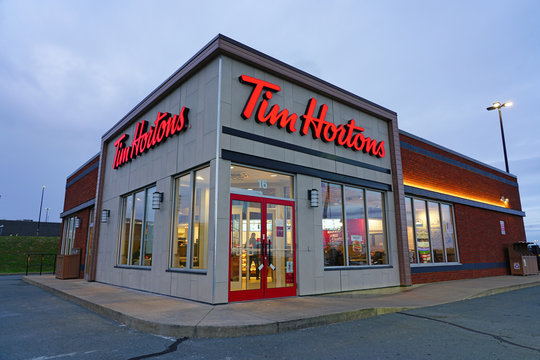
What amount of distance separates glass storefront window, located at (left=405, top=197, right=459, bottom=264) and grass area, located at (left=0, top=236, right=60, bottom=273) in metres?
26.1

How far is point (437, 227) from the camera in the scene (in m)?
14.7

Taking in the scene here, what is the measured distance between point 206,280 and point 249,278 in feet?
3.48

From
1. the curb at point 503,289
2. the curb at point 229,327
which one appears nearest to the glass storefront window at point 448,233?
the curb at point 503,289

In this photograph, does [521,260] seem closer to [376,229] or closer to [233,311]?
[376,229]

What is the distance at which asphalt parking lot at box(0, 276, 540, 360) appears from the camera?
472cm

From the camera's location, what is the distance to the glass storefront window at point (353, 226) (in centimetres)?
1055

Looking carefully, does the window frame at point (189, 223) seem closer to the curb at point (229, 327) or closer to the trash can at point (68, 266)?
the curb at point (229, 327)

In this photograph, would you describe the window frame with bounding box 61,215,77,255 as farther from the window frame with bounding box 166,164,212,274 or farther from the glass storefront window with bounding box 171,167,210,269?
the glass storefront window with bounding box 171,167,210,269

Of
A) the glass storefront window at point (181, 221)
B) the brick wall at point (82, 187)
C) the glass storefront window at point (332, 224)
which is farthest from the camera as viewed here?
the brick wall at point (82, 187)

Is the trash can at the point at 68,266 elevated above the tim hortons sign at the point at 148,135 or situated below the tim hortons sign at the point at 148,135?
below

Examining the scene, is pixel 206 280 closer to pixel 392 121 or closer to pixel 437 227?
pixel 392 121

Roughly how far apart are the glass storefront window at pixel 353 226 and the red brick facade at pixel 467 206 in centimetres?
222

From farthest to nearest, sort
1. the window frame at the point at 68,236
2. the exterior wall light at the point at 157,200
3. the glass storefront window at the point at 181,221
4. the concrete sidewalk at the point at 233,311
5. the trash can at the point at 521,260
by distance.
→ 1. the window frame at the point at 68,236
2. the trash can at the point at 521,260
3. the exterior wall light at the point at 157,200
4. the glass storefront window at the point at 181,221
5. the concrete sidewalk at the point at 233,311

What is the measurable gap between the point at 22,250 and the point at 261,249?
33.3 meters
